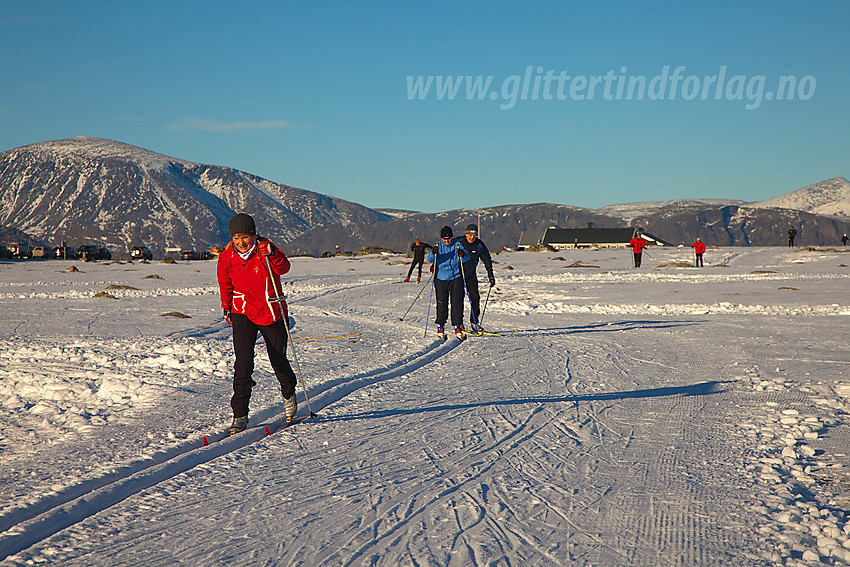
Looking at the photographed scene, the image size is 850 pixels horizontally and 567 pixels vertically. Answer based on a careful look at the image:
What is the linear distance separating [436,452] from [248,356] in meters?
1.97

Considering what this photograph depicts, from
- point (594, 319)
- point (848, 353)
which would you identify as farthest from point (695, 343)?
point (594, 319)

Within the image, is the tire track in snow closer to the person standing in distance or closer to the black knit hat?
the person standing in distance

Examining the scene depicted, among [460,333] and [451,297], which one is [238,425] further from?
[451,297]

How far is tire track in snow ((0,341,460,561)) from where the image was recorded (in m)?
3.79

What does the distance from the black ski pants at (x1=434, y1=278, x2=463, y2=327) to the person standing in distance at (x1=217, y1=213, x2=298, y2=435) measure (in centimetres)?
615

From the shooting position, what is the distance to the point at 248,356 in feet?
20.1

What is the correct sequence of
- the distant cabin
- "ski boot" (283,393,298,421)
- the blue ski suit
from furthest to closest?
1. the distant cabin
2. the blue ski suit
3. "ski boot" (283,393,298,421)

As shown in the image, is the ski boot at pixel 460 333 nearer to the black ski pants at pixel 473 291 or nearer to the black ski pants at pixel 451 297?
the black ski pants at pixel 451 297

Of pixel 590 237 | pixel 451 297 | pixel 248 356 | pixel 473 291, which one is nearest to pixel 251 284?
pixel 248 356

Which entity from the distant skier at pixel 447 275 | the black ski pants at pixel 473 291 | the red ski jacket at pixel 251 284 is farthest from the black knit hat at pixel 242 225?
the black ski pants at pixel 473 291

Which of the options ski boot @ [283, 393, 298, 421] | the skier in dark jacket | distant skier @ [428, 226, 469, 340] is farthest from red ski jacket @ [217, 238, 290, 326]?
the skier in dark jacket

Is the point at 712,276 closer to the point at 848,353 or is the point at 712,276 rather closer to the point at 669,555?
the point at 848,353

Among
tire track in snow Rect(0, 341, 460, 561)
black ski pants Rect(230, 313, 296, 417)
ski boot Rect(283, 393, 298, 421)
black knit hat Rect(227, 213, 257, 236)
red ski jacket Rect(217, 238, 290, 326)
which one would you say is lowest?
tire track in snow Rect(0, 341, 460, 561)

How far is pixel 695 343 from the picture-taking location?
11008 mm
